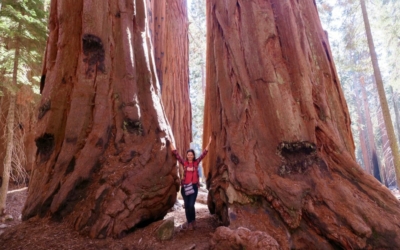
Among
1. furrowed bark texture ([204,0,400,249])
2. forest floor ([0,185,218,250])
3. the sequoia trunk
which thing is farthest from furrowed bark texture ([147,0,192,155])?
forest floor ([0,185,218,250])

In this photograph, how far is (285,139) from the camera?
12.9ft

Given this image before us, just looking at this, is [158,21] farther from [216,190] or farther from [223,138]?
[216,190]

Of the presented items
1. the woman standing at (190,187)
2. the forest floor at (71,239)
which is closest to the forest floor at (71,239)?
the forest floor at (71,239)

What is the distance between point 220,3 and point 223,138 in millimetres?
2419

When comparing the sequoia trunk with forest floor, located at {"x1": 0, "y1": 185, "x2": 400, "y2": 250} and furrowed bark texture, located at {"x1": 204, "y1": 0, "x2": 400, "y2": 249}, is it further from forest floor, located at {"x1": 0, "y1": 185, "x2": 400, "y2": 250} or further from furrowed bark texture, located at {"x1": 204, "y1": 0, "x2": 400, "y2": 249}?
furrowed bark texture, located at {"x1": 204, "y1": 0, "x2": 400, "y2": 249}

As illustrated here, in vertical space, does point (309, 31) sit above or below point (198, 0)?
below

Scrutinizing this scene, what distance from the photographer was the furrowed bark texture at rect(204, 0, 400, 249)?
10.9 ft

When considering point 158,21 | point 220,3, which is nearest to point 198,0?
point 158,21

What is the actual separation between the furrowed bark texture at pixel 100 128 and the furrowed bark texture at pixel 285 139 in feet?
3.47

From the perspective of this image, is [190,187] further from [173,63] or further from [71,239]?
[173,63]

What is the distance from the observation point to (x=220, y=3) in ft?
16.9

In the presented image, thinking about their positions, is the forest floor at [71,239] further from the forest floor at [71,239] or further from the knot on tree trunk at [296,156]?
the knot on tree trunk at [296,156]

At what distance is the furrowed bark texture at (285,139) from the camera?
131 inches

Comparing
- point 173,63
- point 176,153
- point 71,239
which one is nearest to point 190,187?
point 176,153
